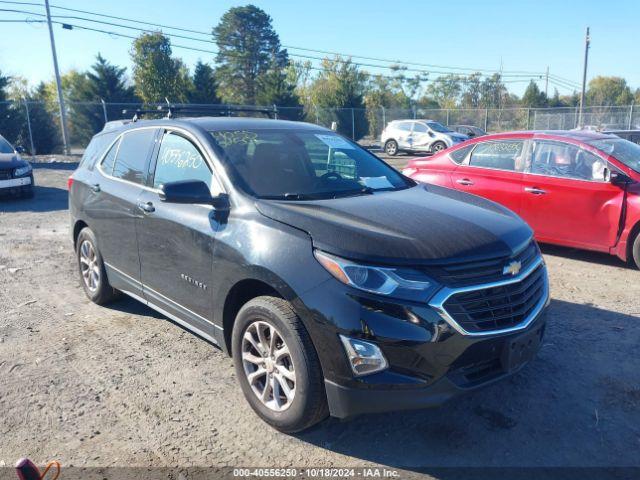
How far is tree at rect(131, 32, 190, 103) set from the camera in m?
37.7

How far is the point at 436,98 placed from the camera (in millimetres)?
87062

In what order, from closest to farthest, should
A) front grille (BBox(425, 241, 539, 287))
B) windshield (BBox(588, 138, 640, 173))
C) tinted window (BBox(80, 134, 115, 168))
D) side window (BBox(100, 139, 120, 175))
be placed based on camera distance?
front grille (BBox(425, 241, 539, 287)) < side window (BBox(100, 139, 120, 175)) < tinted window (BBox(80, 134, 115, 168)) < windshield (BBox(588, 138, 640, 173))

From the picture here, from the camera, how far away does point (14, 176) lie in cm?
1170

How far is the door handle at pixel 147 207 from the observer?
402 centimetres

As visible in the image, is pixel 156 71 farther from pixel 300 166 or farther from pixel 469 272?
pixel 469 272

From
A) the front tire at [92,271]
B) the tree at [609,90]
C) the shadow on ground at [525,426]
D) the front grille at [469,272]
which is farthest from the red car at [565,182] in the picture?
the tree at [609,90]

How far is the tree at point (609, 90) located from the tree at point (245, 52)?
156ft

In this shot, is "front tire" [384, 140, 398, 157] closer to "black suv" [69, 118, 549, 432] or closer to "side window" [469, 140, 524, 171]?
"side window" [469, 140, 524, 171]

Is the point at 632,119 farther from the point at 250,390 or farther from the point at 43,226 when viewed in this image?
the point at 250,390

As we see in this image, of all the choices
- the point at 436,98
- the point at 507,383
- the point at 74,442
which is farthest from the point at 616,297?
the point at 436,98

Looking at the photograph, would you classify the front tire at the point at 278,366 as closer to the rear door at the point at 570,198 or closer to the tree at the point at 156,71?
the rear door at the point at 570,198

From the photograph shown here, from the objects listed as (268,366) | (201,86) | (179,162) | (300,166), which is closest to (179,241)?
(179,162)

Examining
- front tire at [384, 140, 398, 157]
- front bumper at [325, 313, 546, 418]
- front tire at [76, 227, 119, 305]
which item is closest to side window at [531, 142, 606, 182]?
front bumper at [325, 313, 546, 418]

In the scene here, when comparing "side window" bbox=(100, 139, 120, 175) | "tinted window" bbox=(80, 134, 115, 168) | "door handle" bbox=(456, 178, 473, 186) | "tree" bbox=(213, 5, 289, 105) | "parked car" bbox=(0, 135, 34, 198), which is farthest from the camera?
"tree" bbox=(213, 5, 289, 105)
